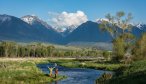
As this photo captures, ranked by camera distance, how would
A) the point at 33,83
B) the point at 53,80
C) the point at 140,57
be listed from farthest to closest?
the point at 140,57, the point at 53,80, the point at 33,83

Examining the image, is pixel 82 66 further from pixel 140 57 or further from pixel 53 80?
pixel 53 80

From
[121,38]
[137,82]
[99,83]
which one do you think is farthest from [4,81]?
[121,38]

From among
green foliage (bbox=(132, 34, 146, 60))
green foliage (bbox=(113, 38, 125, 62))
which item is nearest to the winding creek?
green foliage (bbox=(132, 34, 146, 60))

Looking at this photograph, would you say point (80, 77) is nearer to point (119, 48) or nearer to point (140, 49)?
point (140, 49)

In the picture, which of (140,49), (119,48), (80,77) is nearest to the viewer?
(80,77)

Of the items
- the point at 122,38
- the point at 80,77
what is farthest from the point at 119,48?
the point at 80,77

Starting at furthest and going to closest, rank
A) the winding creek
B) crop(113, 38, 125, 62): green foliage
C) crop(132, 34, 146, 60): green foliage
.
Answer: crop(113, 38, 125, 62): green foliage → crop(132, 34, 146, 60): green foliage → the winding creek

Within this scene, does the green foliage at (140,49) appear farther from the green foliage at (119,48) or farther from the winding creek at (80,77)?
the winding creek at (80,77)

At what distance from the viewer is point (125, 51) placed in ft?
459

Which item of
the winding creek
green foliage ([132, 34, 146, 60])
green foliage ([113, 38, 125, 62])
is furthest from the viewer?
green foliage ([113, 38, 125, 62])

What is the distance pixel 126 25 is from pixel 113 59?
16.6 m

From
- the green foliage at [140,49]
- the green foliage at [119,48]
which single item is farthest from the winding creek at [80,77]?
the green foliage at [119,48]

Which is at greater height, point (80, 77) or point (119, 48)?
point (119, 48)

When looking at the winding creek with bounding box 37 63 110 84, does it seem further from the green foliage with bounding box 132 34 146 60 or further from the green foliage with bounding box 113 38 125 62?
the green foliage with bounding box 113 38 125 62
